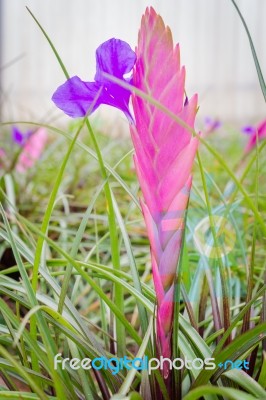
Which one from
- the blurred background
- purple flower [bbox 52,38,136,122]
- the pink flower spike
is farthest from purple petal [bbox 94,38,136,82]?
the blurred background

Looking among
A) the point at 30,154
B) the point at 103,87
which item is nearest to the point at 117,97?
the point at 103,87

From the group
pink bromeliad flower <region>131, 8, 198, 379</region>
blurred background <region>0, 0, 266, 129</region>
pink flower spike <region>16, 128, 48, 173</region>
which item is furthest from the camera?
blurred background <region>0, 0, 266, 129</region>

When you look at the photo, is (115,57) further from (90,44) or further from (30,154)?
(90,44)

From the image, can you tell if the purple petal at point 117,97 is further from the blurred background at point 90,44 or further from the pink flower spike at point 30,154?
the blurred background at point 90,44

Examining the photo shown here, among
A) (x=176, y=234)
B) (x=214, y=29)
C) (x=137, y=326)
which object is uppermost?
(x=214, y=29)

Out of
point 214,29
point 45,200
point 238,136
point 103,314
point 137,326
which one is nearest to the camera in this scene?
point 103,314

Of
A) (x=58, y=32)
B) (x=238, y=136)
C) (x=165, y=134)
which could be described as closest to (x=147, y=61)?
(x=165, y=134)

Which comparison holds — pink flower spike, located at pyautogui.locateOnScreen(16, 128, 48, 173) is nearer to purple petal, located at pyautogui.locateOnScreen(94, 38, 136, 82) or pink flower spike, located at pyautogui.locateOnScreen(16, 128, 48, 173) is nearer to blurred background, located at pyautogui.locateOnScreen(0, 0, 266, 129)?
purple petal, located at pyautogui.locateOnScreen(94, 38, 136, 82)

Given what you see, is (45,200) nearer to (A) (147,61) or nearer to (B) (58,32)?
(A) (147,61)
